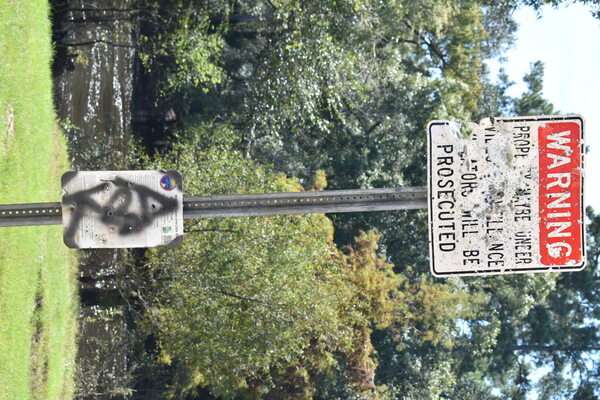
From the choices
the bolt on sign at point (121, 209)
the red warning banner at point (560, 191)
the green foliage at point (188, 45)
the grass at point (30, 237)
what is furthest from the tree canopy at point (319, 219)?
the red warning banner at point (560, 191)

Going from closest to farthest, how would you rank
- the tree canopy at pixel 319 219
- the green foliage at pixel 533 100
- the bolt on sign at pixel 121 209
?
1. the bolt on sign at pixel 121 209
2. the tree canopy at pixel 319 219
3. the green foliage at pixel 533 100

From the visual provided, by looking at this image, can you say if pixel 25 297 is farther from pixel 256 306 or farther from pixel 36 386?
pixel 256 306

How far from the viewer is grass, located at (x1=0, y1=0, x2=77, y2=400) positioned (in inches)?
481

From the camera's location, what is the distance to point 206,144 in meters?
21.4

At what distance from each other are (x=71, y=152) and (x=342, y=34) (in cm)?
775

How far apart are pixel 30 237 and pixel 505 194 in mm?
9059

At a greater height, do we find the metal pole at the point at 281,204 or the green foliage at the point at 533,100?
the green foliage at the point at 533,100

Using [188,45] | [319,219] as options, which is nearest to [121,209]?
[188,45]

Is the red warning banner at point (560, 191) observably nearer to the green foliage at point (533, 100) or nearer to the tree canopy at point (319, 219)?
the tree canopy at point (319, 219)

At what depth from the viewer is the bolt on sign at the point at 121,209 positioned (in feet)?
22.2

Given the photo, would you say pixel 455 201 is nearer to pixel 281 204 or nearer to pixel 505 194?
pixel 505 194

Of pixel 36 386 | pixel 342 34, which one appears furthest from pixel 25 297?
pixel 342 34

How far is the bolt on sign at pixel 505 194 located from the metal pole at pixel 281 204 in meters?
0.29

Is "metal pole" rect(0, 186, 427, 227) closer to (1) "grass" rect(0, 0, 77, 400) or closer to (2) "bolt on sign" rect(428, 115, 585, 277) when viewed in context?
(2) "bolt on sign" rect(428, 115, 585, 277)
